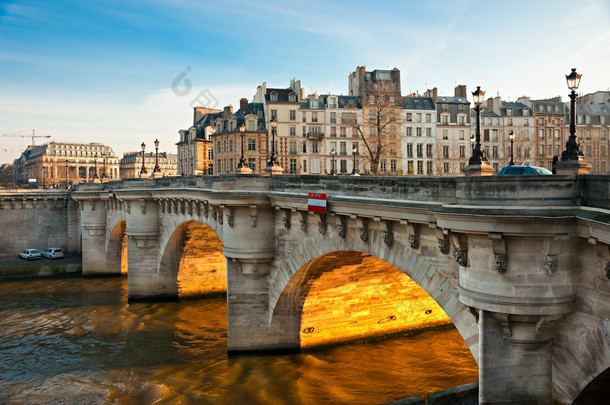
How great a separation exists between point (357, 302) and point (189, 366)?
26.9 feet

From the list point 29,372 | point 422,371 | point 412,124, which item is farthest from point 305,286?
point 412,124

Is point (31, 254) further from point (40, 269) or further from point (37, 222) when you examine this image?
point (40, 269)

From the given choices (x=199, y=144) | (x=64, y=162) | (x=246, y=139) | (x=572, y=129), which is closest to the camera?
(x=572, y=129)

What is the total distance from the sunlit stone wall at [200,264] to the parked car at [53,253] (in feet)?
80.5

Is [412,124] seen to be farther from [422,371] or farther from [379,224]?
[379,224]

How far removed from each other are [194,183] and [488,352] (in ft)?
69.6

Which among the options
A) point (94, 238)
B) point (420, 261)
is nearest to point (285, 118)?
point (94, 238)

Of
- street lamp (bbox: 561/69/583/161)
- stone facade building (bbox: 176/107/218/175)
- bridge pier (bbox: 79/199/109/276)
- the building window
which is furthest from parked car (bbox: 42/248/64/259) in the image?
street lamp (bbox: 561/69/583/161)

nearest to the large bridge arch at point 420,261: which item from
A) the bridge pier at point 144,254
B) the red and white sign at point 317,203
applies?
the red and white sign at point 317,203

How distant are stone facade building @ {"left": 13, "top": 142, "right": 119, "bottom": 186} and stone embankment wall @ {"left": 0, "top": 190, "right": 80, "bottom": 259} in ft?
297

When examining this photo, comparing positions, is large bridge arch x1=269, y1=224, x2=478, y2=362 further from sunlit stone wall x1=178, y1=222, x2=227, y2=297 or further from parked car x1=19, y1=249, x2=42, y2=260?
parked car x1=19, y1=249, x2=42, y2=260

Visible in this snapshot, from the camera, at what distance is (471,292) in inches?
403

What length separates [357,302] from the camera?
23.8m

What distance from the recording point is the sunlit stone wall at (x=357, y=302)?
2148cm
